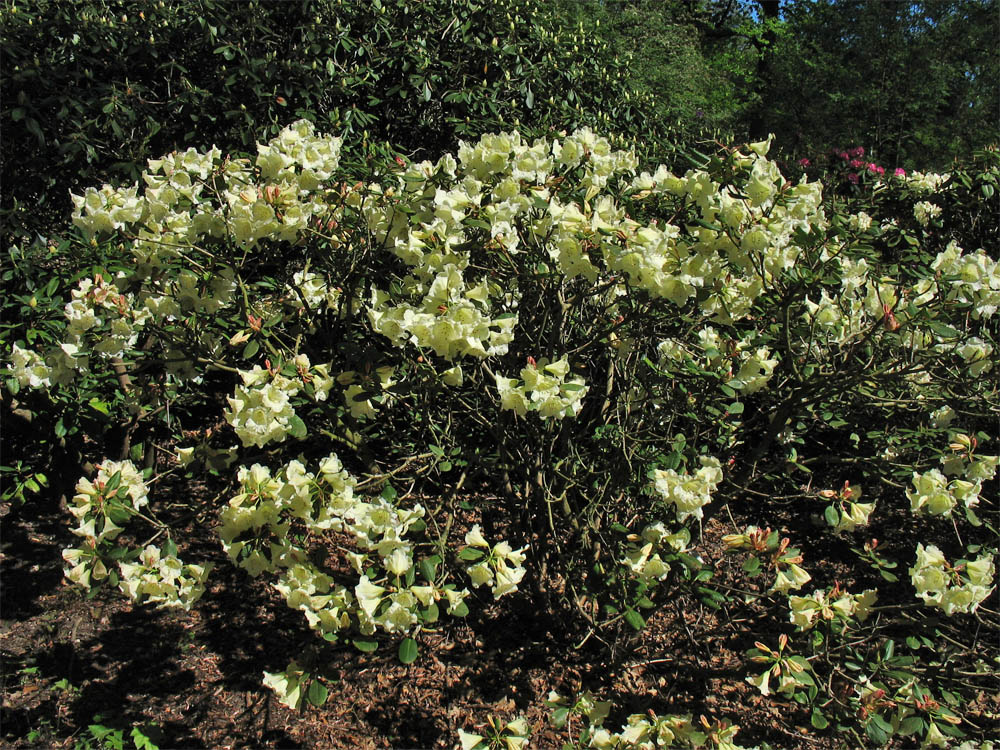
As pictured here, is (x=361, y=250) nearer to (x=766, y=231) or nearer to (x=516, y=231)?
(x=516, y=231)

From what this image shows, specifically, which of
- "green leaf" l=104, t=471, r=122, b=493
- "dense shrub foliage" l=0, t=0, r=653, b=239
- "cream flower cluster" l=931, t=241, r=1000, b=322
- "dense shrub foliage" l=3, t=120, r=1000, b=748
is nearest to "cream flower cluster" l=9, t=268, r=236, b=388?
"dense shrub foliage" l=3, t=120, r=1000, b=748

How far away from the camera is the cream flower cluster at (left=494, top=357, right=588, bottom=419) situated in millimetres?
1734

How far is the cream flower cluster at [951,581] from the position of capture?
180cm

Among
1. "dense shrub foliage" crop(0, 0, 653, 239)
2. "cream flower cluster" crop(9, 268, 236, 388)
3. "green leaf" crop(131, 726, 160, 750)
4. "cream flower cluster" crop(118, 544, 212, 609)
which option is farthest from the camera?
"dense shrub foliage" crop(0, 0, 653, 239)

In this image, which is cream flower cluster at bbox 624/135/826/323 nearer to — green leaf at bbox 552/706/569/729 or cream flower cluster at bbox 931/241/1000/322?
cream flower cluster at bbox 931/241/1000/322

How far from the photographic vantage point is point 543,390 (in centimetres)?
174

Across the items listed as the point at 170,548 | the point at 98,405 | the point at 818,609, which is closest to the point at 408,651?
the point at 170,548

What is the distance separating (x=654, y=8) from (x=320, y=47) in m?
9.79

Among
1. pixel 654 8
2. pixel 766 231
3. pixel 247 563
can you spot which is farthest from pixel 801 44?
pixel 247 563

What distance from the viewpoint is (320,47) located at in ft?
12.3

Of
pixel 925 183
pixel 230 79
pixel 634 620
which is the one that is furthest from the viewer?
pixel 925 183

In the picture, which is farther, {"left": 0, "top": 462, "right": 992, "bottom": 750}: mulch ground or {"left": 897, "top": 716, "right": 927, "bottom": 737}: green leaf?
{"left": 0, "top": 462, "right": 992, "bottom": 750}: mulch ground

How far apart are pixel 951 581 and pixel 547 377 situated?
1126 millimetres

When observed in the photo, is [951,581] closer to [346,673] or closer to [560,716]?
[560,716]
